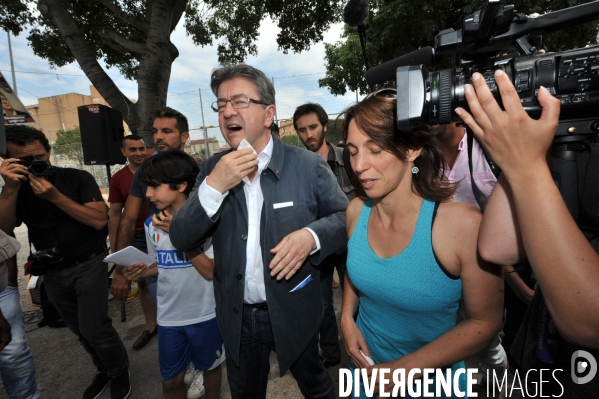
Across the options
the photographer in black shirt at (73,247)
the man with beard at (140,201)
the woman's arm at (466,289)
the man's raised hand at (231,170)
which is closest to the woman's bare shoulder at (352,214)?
the woman's arm at (466,289)

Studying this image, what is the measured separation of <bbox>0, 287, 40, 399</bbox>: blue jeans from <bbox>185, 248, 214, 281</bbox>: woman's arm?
1.36m

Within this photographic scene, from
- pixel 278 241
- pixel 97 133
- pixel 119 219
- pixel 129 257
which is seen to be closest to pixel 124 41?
pixel 97 133

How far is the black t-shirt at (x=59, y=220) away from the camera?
2.53 meters

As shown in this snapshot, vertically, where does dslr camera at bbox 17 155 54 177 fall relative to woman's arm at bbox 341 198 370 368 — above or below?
above

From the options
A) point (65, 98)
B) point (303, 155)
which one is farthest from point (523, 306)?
point (65, 98)

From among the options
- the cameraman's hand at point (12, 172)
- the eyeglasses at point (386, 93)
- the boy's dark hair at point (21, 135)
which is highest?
the boy's dark hair at point (21, 135)

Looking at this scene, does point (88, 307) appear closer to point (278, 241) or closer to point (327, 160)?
point (278, 241)

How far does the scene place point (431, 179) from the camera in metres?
1.30

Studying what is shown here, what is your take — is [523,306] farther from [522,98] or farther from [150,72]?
[150,72]

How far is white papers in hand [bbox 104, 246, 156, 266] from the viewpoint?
1.98 metres

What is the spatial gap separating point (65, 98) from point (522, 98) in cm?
6432

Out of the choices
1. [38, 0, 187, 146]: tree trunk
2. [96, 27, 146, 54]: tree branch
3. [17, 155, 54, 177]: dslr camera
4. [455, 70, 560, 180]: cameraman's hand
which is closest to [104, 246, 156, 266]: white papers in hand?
[17, 155, 54, 177]: dslr camera

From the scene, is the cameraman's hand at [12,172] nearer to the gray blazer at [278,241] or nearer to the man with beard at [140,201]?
the man with beard at [140,201]

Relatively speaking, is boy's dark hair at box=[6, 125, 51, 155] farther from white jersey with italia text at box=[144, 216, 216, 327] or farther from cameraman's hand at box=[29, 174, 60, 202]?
white jersey with italia text at box=[144, 216, 216, 327]
